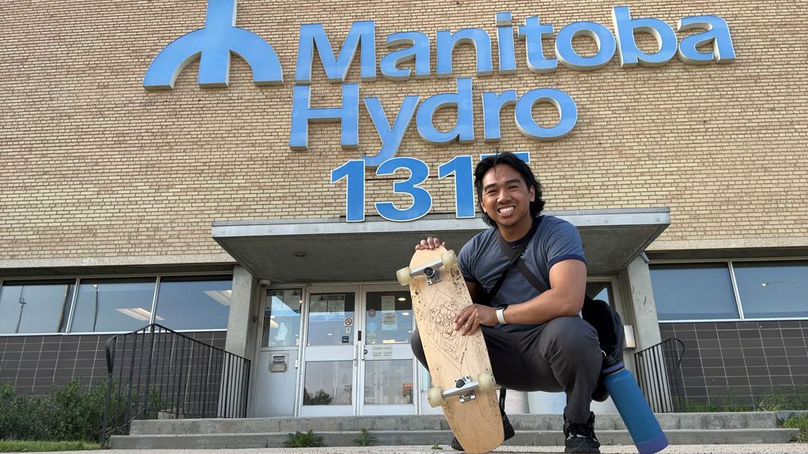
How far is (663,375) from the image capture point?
24.6 ft

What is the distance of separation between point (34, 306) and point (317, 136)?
17.6ft

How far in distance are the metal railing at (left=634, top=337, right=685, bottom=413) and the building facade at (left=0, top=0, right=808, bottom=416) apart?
0.25 metres

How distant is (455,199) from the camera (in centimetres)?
847

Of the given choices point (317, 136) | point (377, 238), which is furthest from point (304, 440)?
point (317, 136)

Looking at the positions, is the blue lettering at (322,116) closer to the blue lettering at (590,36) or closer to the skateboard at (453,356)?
the blue lettering at (590,36)

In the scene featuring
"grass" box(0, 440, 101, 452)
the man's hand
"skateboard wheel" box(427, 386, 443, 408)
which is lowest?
"grass" box(0, 440, 101, 452)

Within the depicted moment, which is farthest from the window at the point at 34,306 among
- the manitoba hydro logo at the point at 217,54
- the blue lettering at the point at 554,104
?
the blue lettering at the point at 554,104

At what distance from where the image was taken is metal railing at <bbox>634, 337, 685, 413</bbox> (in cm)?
738

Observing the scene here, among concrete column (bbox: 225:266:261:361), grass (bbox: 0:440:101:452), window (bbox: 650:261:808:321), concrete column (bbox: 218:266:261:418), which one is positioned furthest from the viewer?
window (bbox: 650:261:808:321)

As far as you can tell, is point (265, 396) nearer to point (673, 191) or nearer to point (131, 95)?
point (131, 95)

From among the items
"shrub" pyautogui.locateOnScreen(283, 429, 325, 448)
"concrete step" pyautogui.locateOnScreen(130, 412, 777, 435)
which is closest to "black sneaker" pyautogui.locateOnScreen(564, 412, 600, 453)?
"concrete step" pyautogui.locateOnScreen(130, 412, 777, 435)

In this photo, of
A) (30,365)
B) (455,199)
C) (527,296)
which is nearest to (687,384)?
(455,199)

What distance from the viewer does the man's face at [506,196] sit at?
2307mm

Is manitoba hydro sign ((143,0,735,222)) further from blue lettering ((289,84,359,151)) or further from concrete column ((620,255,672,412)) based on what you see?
concrete column ((620,255,672,412))
